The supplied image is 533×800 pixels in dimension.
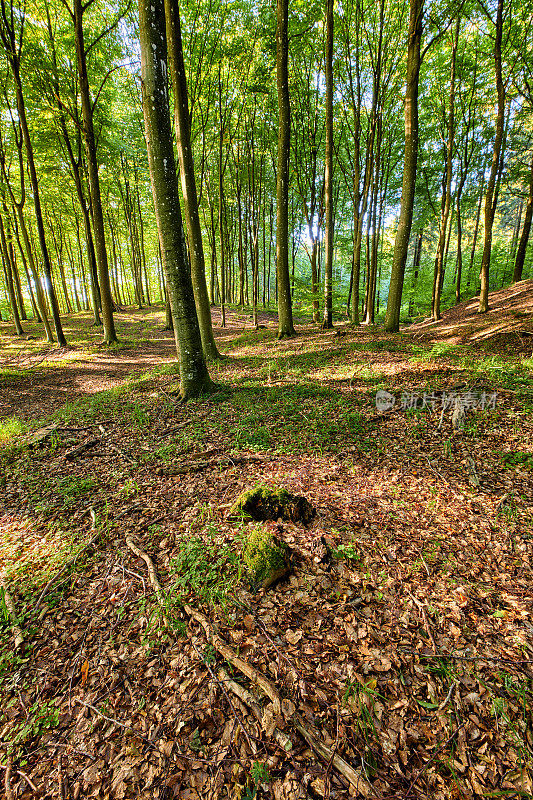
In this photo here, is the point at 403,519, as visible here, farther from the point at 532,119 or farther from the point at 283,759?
the point at 532,119

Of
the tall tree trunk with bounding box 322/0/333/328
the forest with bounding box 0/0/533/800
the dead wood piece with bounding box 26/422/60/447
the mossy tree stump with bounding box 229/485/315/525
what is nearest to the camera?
the forest with bounding box 0/0/533/800

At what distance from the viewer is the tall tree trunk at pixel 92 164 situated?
11924 millimetres

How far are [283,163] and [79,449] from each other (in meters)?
11.4

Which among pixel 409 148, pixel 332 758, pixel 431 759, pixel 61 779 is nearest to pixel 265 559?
pixel 332 758

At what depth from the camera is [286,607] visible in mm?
2797

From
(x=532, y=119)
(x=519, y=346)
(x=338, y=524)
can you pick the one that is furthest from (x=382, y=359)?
(x=532, y=119)

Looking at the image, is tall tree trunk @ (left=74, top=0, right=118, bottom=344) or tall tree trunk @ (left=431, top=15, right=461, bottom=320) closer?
tall tree trunk @ (left=74, top=0, right=118, bottom=344)

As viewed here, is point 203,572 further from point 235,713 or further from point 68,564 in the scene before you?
point 68,564

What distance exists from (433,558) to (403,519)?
552mm

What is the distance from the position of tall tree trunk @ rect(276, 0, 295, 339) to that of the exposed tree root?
11592 mm

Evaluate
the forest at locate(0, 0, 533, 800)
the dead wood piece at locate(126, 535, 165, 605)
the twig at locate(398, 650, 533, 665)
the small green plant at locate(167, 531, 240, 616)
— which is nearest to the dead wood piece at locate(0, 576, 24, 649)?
the forest at locate(0, 0, 533, 800)

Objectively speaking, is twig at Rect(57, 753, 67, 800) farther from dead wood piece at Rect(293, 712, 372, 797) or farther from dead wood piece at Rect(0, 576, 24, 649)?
dead wood piece at Rect(293, 712, 372, 797)

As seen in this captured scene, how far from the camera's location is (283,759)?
1.89 metres

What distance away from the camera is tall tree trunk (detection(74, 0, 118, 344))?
1192 cm
